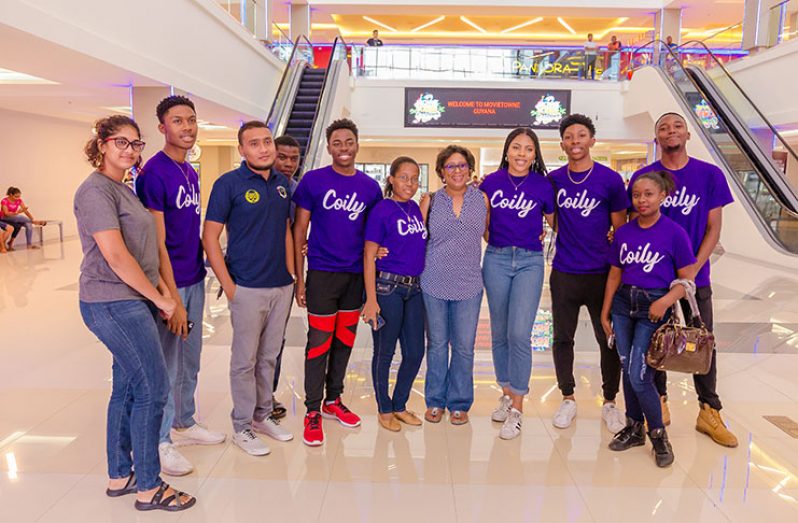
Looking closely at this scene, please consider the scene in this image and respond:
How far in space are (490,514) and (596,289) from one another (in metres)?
1.40

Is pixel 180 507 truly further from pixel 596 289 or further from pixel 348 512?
pixel 596 289

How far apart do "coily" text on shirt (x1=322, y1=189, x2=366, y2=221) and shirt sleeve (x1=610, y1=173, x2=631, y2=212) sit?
53.5 inches

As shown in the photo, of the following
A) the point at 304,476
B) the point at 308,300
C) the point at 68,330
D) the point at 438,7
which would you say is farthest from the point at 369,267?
the point at 438,7

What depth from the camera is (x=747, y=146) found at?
10031mm

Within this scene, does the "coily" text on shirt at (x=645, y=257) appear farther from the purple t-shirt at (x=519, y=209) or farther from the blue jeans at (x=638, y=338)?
the purple t-shirt at (x=519, y=209)

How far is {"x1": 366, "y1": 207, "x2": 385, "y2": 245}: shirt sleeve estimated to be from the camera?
3.11 m

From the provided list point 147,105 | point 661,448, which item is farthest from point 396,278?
point 147,105

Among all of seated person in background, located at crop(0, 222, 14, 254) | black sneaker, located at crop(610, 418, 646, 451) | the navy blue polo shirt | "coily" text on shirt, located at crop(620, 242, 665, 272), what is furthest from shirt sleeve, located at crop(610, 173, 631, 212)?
seated person in background, located at crop(0, 222, 14, 254)

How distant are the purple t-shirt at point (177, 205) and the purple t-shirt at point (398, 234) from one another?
87 cm

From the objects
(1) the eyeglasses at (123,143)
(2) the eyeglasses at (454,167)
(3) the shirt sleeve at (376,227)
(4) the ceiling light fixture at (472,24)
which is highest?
(4) the ceiling light fixture at (472,24)

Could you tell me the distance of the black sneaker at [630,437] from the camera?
3.13 meters

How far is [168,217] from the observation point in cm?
277

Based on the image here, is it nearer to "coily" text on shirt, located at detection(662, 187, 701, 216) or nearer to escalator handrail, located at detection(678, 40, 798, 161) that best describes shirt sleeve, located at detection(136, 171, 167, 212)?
"coily" text on shirt, located at detection(662, 187, 701, 216)

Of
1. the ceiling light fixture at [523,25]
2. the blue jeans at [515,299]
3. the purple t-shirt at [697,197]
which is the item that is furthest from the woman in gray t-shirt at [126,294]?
the ceiling light fixture at [523,25]
